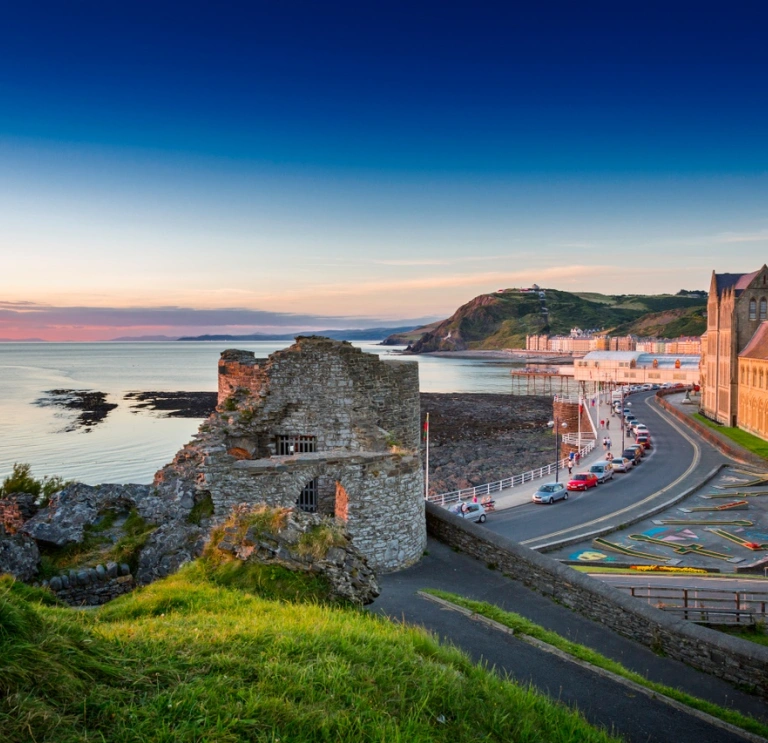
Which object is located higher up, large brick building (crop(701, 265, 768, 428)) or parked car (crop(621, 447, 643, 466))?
large brick building (crop(701, 265, 768, 428))

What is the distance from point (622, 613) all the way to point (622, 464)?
33.1m

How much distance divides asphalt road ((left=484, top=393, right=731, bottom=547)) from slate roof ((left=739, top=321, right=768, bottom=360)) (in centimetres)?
1057

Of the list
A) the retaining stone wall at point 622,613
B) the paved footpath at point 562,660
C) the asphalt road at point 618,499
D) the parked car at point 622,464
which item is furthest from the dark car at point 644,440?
the paved footpath at point 562,660

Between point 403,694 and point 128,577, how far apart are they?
7902 millimetres

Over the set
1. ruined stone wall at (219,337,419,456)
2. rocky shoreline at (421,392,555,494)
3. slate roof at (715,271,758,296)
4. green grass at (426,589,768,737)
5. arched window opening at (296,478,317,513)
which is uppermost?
slate roof at (715,271,758,296)

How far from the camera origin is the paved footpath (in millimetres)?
8125

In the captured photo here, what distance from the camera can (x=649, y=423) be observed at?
6588 centimetres

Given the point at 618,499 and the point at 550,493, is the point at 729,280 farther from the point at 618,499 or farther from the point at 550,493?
the point at 550,493

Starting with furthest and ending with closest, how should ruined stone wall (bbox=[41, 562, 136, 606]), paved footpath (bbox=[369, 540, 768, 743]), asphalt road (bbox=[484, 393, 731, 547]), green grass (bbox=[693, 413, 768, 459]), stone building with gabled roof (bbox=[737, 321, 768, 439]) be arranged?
1. stone building with gabled roof (bbox=[737, 321, 768, 439])
2. green grass (bbox=[693, 413, 768, 459])
3. asphalt road (bbox=[484, 393, 731, 547])
4. ruined stone wall (bbox=[41, 562, 136, 606])
5. paved footpath (bbox=[369, 540, 768, 743])

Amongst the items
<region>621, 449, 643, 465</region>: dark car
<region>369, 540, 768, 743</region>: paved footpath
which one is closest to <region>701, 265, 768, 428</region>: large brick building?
<region>621, 449, 643, 465</region>: dark car

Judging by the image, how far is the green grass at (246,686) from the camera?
14.1 ft

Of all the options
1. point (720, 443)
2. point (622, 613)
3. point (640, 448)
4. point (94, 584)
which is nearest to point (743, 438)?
point (720, 443)

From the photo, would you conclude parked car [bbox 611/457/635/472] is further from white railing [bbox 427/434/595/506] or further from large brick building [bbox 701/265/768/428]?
large brick building [bbox 701/265/768/428]

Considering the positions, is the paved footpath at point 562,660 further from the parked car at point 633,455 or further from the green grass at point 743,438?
the green grass at point 743,438
